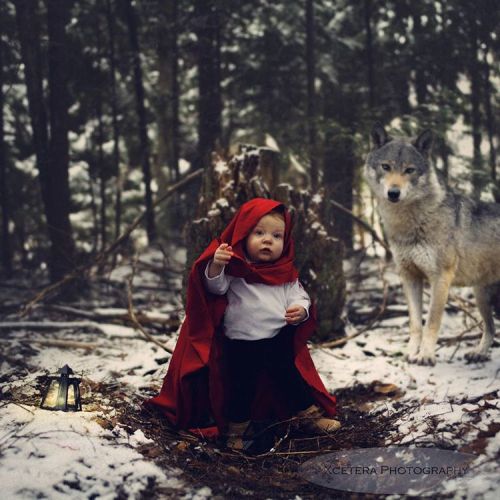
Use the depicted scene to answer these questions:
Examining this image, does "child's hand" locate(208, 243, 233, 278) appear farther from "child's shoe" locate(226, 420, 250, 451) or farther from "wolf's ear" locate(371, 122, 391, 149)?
"wolf's ear" locate(371, 122, 391, 149)

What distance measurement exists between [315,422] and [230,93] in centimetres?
1360

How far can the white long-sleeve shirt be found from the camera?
420 centimetres

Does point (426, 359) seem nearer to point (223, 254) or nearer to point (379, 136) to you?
point (379, 136)

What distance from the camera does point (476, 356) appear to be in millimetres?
6023

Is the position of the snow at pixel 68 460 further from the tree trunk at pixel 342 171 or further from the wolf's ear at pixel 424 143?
Answer: the tree trunk at pixel 342 171

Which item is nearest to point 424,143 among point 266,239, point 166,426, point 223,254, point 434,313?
point 434,313

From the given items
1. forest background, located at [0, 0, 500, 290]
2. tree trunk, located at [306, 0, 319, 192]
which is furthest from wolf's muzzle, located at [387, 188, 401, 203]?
tree trunk, located at [306, 0, 319, 192]

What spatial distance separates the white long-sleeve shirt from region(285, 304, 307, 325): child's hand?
0.06 metres

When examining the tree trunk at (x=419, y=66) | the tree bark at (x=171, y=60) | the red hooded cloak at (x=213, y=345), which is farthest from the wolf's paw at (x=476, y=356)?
the tree bark at (x=171, y=60)

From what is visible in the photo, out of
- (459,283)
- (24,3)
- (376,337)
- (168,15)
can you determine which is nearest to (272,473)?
(459,283)

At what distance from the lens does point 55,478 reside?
3.07 meters

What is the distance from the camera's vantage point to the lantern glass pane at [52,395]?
4016 mm

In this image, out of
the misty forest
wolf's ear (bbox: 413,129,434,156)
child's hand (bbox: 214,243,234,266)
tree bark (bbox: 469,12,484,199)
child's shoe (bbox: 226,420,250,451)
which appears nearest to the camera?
the misty forest

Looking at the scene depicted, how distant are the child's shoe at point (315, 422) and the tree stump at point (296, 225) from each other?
246cm
